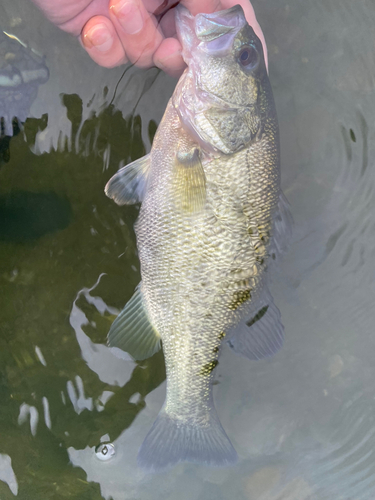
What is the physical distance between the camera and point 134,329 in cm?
165

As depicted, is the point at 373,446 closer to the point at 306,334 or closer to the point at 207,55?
the point at 306,334

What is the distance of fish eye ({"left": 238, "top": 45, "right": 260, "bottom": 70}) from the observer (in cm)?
141

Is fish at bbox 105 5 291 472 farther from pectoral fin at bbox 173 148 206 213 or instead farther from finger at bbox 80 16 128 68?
finger at bbox 80 16 128 68

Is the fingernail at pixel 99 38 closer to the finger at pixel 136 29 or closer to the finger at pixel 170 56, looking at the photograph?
the finger at pixel 136 29

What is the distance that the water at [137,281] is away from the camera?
195 cm

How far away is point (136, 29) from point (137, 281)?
1.28 metres

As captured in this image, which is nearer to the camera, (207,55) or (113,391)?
(207,55)

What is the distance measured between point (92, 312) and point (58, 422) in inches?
26.5

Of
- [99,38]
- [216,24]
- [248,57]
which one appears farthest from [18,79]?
[248,57]

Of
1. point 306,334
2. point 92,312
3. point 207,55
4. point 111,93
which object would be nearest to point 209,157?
point 207,55

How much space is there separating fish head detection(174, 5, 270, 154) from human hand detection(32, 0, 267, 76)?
0.17m

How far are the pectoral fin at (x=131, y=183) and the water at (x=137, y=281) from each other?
1.43ft

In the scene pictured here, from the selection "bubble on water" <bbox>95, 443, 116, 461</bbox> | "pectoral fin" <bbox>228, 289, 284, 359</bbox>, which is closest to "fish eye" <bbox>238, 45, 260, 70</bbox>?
"pectoral fin" <bbox>228, 289, 284, 359</bbox>

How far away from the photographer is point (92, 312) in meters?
2.08
